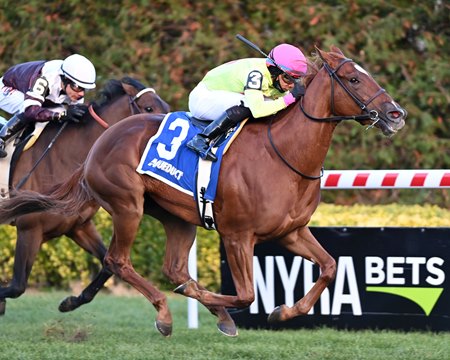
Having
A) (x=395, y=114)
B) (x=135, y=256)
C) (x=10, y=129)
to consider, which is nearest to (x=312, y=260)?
(x=395, y=114)

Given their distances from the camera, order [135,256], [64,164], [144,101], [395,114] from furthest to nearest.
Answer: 1. [135,256]
2. [144,101]
3. [64,164]
4. [395,114]

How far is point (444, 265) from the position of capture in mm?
6988

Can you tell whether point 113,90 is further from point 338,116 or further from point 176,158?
point 338,116

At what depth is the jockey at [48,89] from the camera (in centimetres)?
729

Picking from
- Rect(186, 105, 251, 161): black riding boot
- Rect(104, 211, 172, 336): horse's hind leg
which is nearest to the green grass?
Rect(104, 211, 172, 336): horse's hind leg

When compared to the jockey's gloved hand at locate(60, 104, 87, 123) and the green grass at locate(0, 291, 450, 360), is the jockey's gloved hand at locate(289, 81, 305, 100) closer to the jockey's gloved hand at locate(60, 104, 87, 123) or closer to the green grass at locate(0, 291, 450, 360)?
the green grass at locate(0, 291, 450, 360)

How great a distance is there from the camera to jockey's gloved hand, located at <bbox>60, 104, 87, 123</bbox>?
290 inches

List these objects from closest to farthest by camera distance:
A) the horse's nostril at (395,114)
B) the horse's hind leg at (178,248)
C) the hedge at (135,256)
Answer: the horse's nostril at (395,114) → the horse's hind leg at (178,248) → the hedge at (135,256)

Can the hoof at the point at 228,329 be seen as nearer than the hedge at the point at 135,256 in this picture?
Yes

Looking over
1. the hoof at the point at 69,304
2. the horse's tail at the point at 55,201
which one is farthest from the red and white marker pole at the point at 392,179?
the hoof at the point at 69,304

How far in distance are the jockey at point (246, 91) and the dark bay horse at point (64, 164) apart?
3.57 ft

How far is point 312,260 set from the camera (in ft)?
21.0

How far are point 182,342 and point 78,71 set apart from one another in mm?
2069

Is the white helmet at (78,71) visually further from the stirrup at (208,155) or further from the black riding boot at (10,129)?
the stirrup at (208,155)
